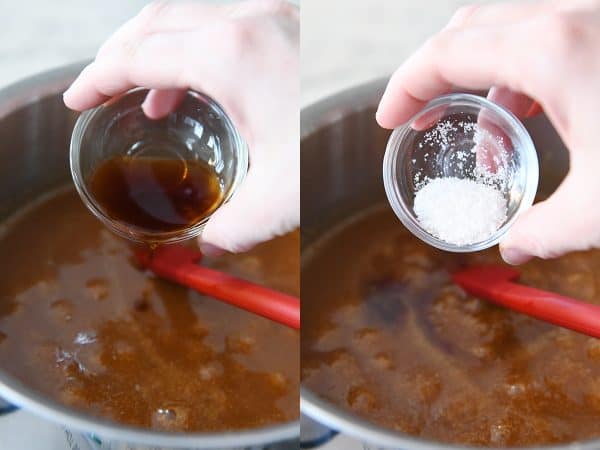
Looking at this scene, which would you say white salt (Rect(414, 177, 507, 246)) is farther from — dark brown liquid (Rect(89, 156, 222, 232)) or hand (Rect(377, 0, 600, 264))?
dark brown liquid (Rect(89, 156, 222, 232))

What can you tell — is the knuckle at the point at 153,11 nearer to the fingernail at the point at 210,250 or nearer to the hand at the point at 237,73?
the hand at the point at 237,73

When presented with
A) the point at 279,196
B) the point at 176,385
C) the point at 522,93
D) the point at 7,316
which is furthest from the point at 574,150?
the point at 7,316

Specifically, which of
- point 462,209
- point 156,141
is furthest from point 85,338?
point 462,209

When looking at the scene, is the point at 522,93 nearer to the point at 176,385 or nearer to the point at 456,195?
the point at 456,195

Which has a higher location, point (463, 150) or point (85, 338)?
point (463, 150)

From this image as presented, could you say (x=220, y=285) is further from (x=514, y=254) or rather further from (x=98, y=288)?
(x=514, y=254)

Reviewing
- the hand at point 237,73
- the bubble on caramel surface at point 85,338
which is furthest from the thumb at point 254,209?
the bubble on caramel surface at point 85,338
